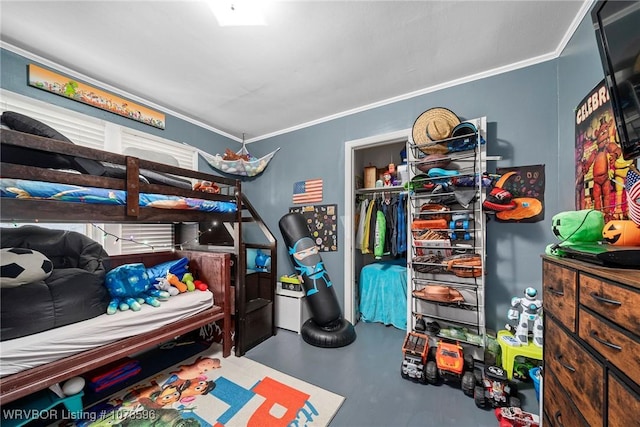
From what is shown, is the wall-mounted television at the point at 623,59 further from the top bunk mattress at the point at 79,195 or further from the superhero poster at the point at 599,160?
the top bunk mattress at the point at 79,195

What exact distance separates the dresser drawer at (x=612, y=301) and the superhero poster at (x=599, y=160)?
2.07 feet

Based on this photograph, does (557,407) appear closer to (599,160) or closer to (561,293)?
(561,293)

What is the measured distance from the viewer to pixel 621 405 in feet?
2.08

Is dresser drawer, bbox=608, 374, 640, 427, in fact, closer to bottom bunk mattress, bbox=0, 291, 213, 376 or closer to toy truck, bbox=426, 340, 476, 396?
toy truck, bbox=426, 340, 476, 396

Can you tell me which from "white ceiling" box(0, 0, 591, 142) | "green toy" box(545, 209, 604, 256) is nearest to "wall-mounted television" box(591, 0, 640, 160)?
"green toy" box(545, 209, 604, 256)

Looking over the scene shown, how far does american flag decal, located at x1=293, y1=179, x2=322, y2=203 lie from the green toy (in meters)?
2.23

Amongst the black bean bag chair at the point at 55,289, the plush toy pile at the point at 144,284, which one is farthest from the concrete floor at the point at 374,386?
the black bean bag chair at the point at 55,289

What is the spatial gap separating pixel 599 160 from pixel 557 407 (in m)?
1.30

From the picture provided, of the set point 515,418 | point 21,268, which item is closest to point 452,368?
point 515,418

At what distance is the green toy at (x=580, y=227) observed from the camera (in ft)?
3.31

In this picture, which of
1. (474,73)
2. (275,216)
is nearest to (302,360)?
(275,216)

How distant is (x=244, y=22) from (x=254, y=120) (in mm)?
1523

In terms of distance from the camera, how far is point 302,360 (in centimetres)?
198

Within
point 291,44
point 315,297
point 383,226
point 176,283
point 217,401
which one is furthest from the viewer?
point 383,226
